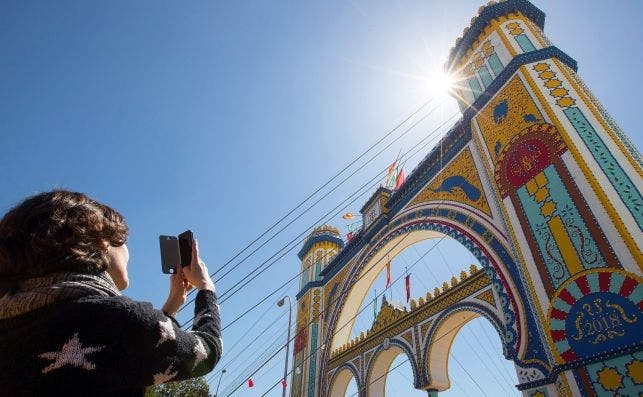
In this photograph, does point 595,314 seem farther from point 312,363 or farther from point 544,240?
point 312,363

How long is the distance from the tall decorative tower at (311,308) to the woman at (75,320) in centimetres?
900

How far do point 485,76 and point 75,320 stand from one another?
804 centimetres

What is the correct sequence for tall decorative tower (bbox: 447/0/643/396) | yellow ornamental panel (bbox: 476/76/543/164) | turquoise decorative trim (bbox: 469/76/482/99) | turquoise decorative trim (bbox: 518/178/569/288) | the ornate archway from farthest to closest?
1. turquoise decorative trim (bbox: 469/76/482/99)
2. yellow ornamental panel (bbox: 476/76/543/164)
3. turquoise decorative trim (bbox: 518/178/569/288)
4. the ornate archway
5. tall decorative tower (bbox: 447/0/643/396)

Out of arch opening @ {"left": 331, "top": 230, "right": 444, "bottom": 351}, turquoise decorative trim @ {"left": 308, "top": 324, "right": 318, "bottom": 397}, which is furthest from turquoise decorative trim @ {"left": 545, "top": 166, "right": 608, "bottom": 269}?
turquoise decorative trim @ {"left": 308, "top": 324, "right": 318, "bottom": 397}

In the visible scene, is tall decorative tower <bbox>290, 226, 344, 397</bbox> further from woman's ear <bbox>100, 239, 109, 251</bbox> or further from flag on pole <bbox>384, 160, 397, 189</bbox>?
woman's ear <bbox>100, 239, 109, 251</bbox>

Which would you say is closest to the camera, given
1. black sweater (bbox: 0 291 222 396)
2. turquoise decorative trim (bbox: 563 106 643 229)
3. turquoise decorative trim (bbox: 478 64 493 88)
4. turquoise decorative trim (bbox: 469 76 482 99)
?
black sweater (bbox: 0 291 222 396)

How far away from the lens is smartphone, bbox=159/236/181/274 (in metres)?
1.41

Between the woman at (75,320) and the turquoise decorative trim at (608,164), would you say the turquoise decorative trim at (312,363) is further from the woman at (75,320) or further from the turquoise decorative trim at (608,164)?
the woman at (75,320)

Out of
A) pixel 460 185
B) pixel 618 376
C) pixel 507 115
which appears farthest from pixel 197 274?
pixel 460 185

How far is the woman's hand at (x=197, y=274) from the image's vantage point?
1304 millimetres

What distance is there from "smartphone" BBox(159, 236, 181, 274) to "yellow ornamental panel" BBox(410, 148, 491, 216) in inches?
239

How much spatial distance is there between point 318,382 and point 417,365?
14.7 feet

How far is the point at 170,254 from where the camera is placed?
1428 millimetres

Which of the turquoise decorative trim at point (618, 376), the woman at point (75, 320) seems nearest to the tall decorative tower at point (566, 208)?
the turquoise decorative trim at point (618, 376)
